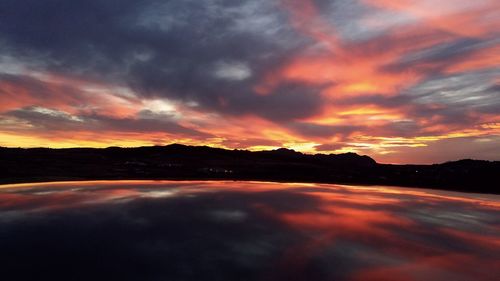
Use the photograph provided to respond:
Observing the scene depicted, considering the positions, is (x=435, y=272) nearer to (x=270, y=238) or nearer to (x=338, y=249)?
(x=338, y=249)

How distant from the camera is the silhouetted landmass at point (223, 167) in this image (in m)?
34.4

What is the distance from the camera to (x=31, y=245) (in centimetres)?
928

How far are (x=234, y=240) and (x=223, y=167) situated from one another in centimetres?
3785

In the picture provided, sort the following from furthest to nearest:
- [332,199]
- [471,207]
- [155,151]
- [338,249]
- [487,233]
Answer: [155,151], [332,199], [471,207], [487,233], [338,249]

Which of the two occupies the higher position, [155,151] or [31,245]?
[155,151]

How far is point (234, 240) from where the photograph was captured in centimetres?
1040

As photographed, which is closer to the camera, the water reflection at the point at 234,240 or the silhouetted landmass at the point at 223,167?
the water reflection at the point at 234,240

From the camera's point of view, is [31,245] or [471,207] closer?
[31,245]

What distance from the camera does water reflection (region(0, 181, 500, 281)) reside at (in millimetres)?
8139

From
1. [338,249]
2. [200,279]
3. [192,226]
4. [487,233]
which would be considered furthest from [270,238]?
[487,233]

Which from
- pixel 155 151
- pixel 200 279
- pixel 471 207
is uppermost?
pixel 155 151

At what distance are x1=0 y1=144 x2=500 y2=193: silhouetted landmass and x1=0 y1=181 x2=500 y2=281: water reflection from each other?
1682cm

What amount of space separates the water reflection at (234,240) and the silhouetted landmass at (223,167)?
1682 cm

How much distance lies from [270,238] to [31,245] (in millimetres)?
6283
